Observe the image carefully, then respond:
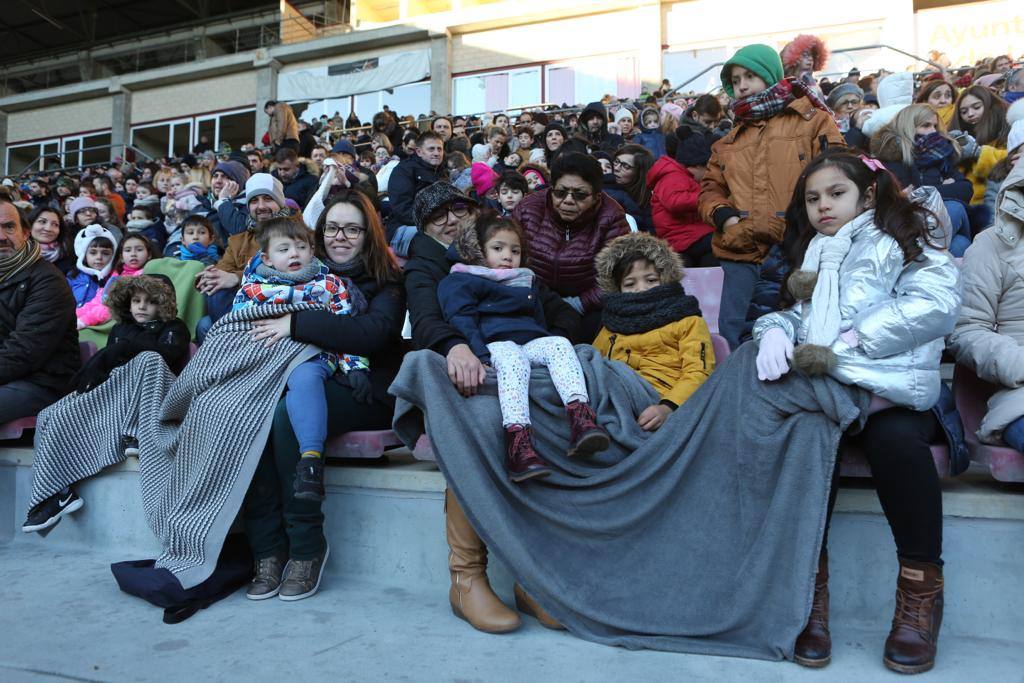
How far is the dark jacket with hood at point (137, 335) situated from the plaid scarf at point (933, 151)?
13.7 feet

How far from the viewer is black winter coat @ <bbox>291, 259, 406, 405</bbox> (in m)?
2.70

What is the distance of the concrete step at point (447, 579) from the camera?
195cm

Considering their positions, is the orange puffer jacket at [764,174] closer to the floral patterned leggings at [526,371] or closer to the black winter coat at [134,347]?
the floral patterned leggings at [526,371]

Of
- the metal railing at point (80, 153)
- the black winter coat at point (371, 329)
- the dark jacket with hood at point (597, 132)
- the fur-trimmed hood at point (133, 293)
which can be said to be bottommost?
the black winter coat at point (371, 329)

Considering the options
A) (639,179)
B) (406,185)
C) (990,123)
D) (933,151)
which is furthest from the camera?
(406,185)

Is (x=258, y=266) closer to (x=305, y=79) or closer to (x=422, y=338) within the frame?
(x=422, y=338)

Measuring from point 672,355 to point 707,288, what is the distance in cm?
104

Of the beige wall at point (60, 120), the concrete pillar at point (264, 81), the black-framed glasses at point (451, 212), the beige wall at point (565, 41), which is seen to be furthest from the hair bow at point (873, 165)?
the beige wall at point (60, 120)

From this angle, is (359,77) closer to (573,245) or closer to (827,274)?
(573,245)

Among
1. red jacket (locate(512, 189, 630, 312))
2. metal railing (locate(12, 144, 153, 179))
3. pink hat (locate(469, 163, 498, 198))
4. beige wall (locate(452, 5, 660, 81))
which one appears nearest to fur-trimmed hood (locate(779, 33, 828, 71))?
red jacket (locate(512, 189, 630, 312))

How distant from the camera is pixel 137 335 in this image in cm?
346

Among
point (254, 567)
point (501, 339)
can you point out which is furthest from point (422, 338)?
point (254, 567)

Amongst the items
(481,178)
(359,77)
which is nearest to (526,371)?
(481,178)

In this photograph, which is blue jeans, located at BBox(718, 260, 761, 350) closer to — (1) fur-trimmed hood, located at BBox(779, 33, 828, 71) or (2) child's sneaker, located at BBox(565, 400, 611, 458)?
(2) child's sneaker, located at BBox(565, 400, 611, 458)
